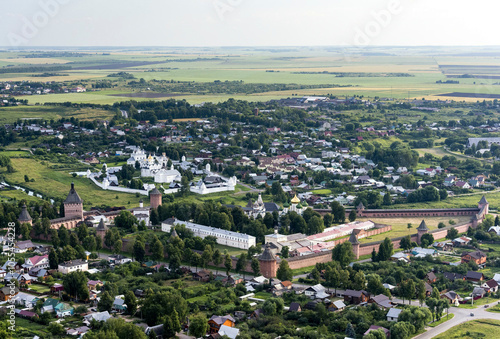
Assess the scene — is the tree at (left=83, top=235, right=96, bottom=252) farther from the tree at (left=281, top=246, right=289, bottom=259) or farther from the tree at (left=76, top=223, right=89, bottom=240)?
the tree at (left=281, top=246, right=289, bottom=259)

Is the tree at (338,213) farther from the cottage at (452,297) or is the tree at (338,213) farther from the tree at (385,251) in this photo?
the cottage at (452,297)

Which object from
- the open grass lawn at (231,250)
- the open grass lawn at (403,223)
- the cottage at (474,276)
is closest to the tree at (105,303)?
the open grass lawn at (231,250)

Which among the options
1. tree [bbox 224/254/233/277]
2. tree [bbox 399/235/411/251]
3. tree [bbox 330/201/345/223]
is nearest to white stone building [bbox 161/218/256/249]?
tree [bbox 224/254/233/277]

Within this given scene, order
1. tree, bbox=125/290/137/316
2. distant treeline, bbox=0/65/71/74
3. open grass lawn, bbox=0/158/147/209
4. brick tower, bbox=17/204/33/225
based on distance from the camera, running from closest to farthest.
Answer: tree, bbox=125/290/137/316
brick tower, bbox=17/204/33/225
open grass lawn, bbox=0/158/147/209
distant treeline, bbox=0/65/71/74

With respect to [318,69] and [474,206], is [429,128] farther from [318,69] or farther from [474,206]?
[318,69]

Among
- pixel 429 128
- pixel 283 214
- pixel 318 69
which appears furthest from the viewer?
pixel 318 69

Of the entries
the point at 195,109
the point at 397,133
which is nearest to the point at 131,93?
the point at 195,109
